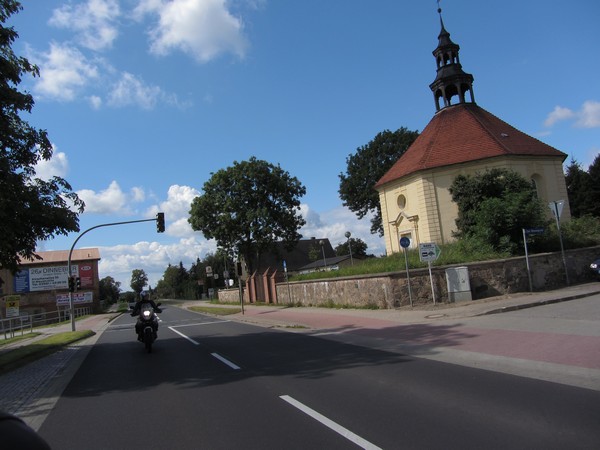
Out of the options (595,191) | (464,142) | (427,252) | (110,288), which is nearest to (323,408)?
(427,252)

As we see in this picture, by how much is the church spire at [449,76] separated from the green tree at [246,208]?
63.1 feet

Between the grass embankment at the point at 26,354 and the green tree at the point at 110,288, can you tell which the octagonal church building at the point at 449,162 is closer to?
the grass embankment at the point at 26,354

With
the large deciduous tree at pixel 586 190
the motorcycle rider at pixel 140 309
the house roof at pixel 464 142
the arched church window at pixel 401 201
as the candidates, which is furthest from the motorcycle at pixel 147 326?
the large deciduous tree at pixel 586 190

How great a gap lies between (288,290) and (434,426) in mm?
29723

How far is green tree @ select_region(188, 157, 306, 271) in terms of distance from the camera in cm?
4978

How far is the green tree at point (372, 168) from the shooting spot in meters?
56.2

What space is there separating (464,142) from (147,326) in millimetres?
28933

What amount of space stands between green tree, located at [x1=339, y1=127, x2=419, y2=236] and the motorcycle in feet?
142

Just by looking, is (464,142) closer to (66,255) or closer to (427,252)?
(427,252)

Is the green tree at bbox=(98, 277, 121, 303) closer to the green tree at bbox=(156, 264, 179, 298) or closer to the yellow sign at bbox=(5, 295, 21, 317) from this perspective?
the green tree at bbox=(156, 264, 179, 298)

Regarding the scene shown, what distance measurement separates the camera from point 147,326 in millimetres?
14219

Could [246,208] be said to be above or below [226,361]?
above

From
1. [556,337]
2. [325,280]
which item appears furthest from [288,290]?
[556,337]

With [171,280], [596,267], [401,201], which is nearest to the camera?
[596,267]
